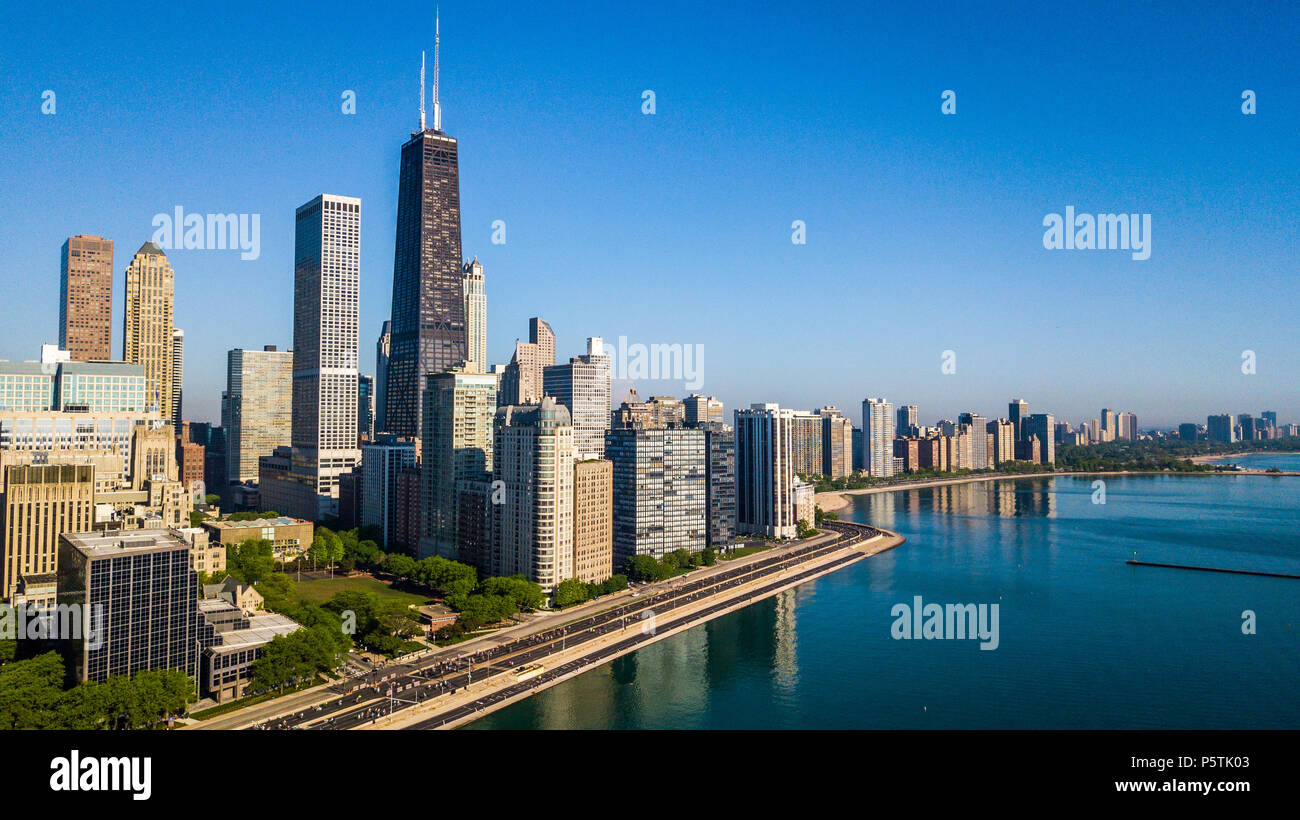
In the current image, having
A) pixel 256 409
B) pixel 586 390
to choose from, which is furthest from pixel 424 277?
pixel 256 409

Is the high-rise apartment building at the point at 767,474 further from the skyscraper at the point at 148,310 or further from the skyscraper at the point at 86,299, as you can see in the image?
the skyscraper at the point at 86,299

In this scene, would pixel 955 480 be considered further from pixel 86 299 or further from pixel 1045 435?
pixel 86 299

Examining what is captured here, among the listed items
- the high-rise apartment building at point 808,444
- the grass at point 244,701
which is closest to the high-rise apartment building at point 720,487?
the grass at point 244,701

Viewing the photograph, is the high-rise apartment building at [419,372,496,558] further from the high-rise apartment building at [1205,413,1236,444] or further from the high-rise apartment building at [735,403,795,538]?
the high-rise apartment building at [1205,413,1236,444]

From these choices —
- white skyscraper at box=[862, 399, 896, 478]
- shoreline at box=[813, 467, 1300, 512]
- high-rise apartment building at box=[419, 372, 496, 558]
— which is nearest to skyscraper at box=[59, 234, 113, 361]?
high-rise apartment building at box=[419, 372, 496, 558]
